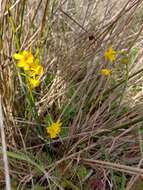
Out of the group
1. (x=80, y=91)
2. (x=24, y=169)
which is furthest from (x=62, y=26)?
(x=24, y=169)

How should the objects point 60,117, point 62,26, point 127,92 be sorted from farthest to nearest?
point 62,26 → point 127,92 → point 60,117

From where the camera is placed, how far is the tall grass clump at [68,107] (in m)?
1.08

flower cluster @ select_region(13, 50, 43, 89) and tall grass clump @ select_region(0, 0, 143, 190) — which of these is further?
tall grass clump @ select_region(0, 0, 143, 190)

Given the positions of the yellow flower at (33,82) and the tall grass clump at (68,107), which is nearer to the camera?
the yellow flower at (33,82)

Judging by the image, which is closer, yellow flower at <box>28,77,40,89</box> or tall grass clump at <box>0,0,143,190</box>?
yellow flower at <box>28,77,40,89</box>

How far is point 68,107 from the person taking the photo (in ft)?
4.16

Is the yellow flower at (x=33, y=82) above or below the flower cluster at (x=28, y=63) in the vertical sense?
below

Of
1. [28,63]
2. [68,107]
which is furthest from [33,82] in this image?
[68,107]

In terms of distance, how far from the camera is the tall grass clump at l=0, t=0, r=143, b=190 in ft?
3.53

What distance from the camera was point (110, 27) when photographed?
1.22 metres

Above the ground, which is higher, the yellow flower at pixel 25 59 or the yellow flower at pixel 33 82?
the yellow flower at pixel 25 59

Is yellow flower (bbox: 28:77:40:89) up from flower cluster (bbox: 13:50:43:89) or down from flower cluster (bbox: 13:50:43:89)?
down

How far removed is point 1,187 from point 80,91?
1.27 ft

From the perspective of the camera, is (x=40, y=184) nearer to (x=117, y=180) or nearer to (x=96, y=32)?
(x=117, y=180)
